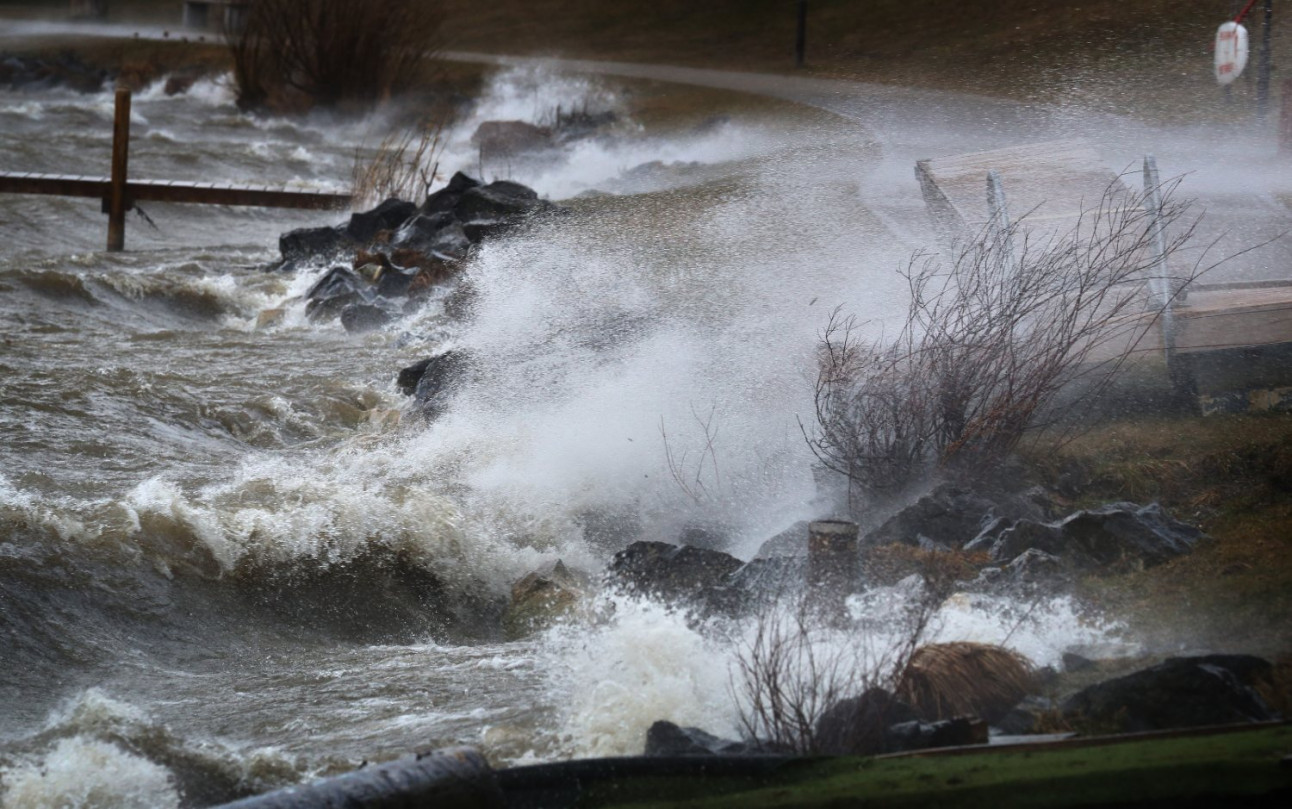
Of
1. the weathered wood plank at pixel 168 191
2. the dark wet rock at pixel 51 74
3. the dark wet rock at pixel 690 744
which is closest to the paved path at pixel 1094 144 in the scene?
the dark wet rock at pixel 690 744

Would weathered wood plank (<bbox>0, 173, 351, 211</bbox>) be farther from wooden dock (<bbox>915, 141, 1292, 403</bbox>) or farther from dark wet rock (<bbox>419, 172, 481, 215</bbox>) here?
wooden dock (<bbox>915, 141, 1292, 403</bbox>)

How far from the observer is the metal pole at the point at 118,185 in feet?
56.7

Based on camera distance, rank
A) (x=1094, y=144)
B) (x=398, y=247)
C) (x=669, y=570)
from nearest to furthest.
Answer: (x=669, y=570) < (x=1094, y=144) < (x=398, y=247)

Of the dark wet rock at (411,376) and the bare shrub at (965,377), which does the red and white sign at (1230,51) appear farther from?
the dark wet rock at (411,376)

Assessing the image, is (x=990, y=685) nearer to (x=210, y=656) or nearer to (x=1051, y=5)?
(x=210, y=656)

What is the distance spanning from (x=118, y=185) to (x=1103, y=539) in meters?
13.9

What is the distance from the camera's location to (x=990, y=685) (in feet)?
18.0

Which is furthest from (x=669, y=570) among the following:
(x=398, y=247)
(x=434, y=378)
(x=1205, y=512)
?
(x=398, y=247)

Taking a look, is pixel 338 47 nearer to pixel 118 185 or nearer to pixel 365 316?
pixel 118 185

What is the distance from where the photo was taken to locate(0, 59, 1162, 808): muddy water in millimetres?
5961

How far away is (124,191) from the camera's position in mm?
17484

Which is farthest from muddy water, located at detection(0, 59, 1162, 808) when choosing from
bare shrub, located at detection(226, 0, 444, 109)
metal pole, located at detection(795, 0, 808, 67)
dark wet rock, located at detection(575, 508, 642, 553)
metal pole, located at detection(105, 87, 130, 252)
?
bare shrub, located at detection(226, 0, 444, 109)

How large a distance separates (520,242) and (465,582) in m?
7.19

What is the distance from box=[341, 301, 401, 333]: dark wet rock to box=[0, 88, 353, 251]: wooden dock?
13.7ft
